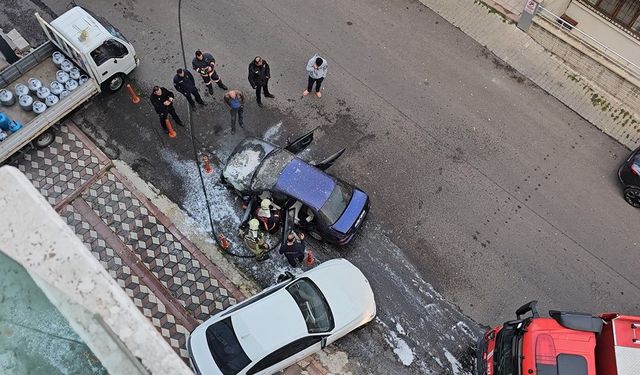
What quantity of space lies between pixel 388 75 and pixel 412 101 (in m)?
1.01

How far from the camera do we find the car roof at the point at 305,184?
1173 cm

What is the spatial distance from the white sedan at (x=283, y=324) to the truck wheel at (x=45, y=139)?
6.05 meters

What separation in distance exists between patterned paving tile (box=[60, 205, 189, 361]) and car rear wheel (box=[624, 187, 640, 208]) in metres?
10.6

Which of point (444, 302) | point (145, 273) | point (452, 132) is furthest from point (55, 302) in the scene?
point (452, 132)

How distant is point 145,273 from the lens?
11914mm

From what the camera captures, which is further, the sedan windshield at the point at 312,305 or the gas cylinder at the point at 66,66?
the gas cylinder at the point at 66,66

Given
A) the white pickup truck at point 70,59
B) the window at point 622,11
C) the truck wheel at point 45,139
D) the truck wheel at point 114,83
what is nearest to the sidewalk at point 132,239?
the truck wheel at point 45,139

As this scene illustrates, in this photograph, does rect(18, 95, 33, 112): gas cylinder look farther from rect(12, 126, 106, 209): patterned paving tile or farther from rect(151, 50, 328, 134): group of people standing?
rect(151, 50, 328, 134): group of people standing

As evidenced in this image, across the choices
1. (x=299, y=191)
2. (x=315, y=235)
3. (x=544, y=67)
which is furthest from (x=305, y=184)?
(x=544, y=67)

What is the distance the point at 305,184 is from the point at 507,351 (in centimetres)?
508

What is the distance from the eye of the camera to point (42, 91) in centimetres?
1253

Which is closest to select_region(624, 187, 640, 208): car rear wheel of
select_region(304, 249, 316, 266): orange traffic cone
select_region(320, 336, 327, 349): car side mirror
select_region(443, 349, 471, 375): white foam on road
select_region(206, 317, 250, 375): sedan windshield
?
select_region(443, 349, 471, 375): white foam on road

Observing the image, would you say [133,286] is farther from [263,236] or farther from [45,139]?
[45,139]

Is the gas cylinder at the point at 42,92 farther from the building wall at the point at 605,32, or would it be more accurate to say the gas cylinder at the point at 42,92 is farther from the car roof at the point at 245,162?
the building wall at the point at 605,32
